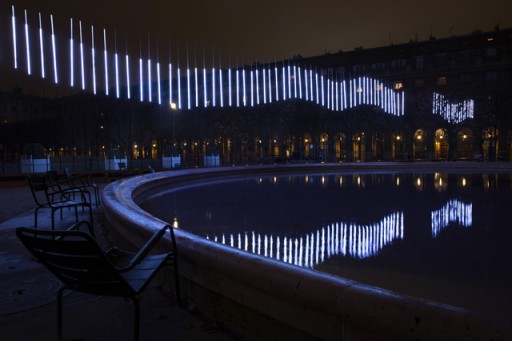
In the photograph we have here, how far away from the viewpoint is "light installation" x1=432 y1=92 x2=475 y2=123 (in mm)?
37031

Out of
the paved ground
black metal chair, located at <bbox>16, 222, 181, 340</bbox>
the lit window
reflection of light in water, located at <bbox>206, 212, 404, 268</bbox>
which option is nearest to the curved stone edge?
the paved ground

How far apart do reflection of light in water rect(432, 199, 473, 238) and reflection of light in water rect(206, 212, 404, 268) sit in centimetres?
61

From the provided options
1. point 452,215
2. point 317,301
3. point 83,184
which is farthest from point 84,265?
point 452,215

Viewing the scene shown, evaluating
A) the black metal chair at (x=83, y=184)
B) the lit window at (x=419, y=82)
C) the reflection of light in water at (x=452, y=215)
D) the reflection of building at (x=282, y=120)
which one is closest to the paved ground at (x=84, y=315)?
the black metal chair at (x=83, y=184)

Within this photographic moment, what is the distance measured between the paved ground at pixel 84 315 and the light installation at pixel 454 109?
3871 centimetres

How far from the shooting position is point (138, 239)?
3771 millimetres

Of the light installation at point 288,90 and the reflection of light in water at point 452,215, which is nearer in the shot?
the reflection of light in water at point 452,215

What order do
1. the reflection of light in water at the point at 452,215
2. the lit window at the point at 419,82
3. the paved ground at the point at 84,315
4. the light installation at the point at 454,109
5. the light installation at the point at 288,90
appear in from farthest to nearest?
the lit window at the point at 419,82
the light installation at the point at 454,109
the light installation at the point at 288,90
the reflection of light in water at the point at 452,215
the paved ground at the point at 84,315

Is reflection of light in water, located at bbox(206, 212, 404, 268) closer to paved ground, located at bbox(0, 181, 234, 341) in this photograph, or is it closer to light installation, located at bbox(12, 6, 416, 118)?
paved ground, located at bbox(0, 181, 234, 341)

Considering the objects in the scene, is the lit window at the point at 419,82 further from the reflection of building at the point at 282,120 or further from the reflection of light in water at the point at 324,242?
the reflection of light in water at the point at 324,242

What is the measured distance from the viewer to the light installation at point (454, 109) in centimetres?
3703

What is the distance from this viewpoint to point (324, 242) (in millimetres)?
5133

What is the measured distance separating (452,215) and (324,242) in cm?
349

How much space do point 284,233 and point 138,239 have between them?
8.34 feet
